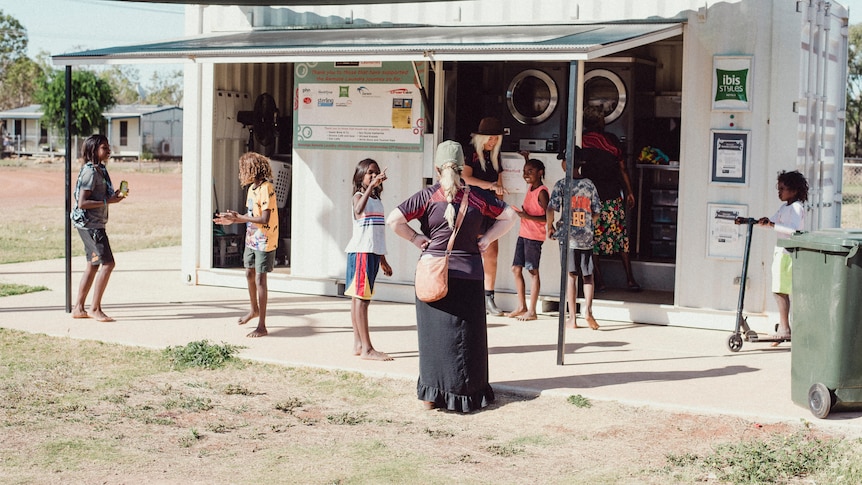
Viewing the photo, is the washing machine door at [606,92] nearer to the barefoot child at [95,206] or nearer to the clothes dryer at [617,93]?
the clothes dryer at [617,93]

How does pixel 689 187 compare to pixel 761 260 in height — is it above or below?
above

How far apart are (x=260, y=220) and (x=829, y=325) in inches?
172

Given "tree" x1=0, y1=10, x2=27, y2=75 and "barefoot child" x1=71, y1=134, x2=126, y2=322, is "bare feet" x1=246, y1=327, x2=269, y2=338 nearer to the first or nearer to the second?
"barefoot child" x1=71, y1=134, x2=126, y2=322

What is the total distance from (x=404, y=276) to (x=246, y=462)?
537cm

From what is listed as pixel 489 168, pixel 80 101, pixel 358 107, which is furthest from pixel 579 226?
pixel 80 101

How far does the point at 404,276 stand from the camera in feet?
36.5

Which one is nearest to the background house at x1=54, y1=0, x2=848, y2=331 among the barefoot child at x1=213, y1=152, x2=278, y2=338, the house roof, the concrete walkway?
the concrete walkway

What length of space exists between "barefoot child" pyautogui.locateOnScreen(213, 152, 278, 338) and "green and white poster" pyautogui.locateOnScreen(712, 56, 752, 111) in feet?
12.8

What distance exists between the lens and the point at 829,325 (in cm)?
674

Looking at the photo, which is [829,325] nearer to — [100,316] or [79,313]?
[100,316]

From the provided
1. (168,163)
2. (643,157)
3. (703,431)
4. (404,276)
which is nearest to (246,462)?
(703,431)

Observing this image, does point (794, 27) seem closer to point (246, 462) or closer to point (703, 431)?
point (703, 431)

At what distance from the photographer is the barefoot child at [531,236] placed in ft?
32.3

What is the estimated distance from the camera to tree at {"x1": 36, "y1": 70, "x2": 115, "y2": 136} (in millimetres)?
59438
